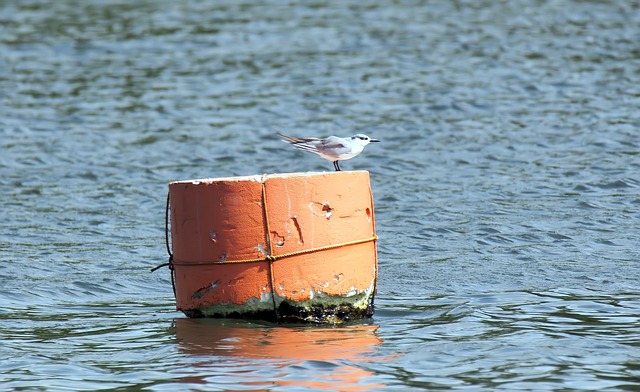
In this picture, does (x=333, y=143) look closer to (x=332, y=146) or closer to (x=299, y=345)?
(x=332, y=146)

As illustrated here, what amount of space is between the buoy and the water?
24 cm

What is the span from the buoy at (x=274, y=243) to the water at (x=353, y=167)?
0.77 feet

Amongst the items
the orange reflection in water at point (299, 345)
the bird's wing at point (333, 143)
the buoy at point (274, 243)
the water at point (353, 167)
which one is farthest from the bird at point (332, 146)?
the orange reflection in water at point (299, 345)

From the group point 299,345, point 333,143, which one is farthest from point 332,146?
point 299,345

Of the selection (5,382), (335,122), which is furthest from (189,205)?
(335,122)

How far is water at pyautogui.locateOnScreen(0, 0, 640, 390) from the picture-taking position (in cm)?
759

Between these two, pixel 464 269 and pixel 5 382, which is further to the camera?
pixel 464 269

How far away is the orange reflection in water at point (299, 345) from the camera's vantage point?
695cm

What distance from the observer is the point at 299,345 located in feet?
25.4

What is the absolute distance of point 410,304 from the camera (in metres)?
9.34

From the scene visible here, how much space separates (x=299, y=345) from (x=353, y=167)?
8510 mm

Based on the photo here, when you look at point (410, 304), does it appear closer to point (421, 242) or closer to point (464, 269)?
point (464, 269)

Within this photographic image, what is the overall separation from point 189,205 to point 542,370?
114 inches

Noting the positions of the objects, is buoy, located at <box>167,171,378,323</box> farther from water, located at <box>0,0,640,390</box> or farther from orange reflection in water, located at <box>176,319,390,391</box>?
water, located at <box>0,0,640,390</box>
